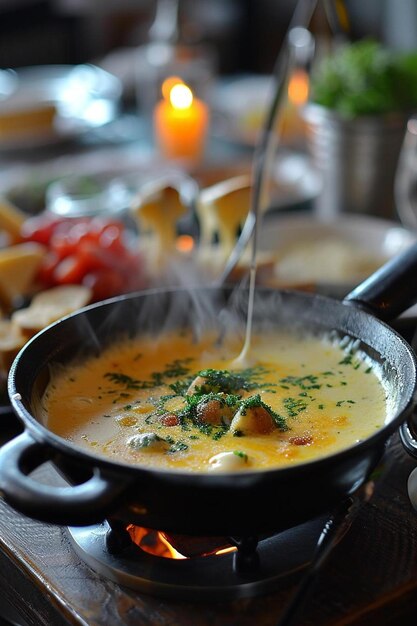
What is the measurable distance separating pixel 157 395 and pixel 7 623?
398 millimetres

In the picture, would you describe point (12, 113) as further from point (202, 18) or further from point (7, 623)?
point (202, 18)

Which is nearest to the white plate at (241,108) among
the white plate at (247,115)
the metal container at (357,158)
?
the white plate at (247,115)

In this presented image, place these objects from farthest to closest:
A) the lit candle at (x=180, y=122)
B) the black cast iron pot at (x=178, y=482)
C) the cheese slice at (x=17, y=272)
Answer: the lit candle at (x=180, y=122)
the cheese slice at (x=17, y=272)
the black cast iron pot at (x=178, y=482)

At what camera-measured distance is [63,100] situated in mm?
2961

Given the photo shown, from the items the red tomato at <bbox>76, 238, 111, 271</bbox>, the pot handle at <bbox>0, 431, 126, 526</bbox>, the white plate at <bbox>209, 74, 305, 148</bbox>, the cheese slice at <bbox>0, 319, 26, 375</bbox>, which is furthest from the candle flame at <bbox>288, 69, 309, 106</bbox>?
the pot handle at <bbox>0, 431, 126, 526</bbox>

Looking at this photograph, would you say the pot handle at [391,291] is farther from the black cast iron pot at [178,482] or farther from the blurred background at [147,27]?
the blurred background at [147,27]

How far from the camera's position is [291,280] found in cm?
171

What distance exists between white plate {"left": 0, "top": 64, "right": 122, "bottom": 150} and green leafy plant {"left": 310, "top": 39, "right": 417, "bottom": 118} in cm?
108

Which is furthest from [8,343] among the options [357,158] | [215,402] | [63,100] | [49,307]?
[63,100]

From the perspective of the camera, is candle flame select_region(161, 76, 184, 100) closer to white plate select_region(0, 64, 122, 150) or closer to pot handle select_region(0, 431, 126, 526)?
white plate select_region(0, 64, 122, 150)

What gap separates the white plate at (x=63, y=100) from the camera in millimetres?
2744

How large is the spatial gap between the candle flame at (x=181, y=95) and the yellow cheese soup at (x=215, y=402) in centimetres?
148

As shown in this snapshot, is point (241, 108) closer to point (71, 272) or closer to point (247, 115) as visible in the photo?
point (247, 115)

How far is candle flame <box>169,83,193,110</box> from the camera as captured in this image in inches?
104
